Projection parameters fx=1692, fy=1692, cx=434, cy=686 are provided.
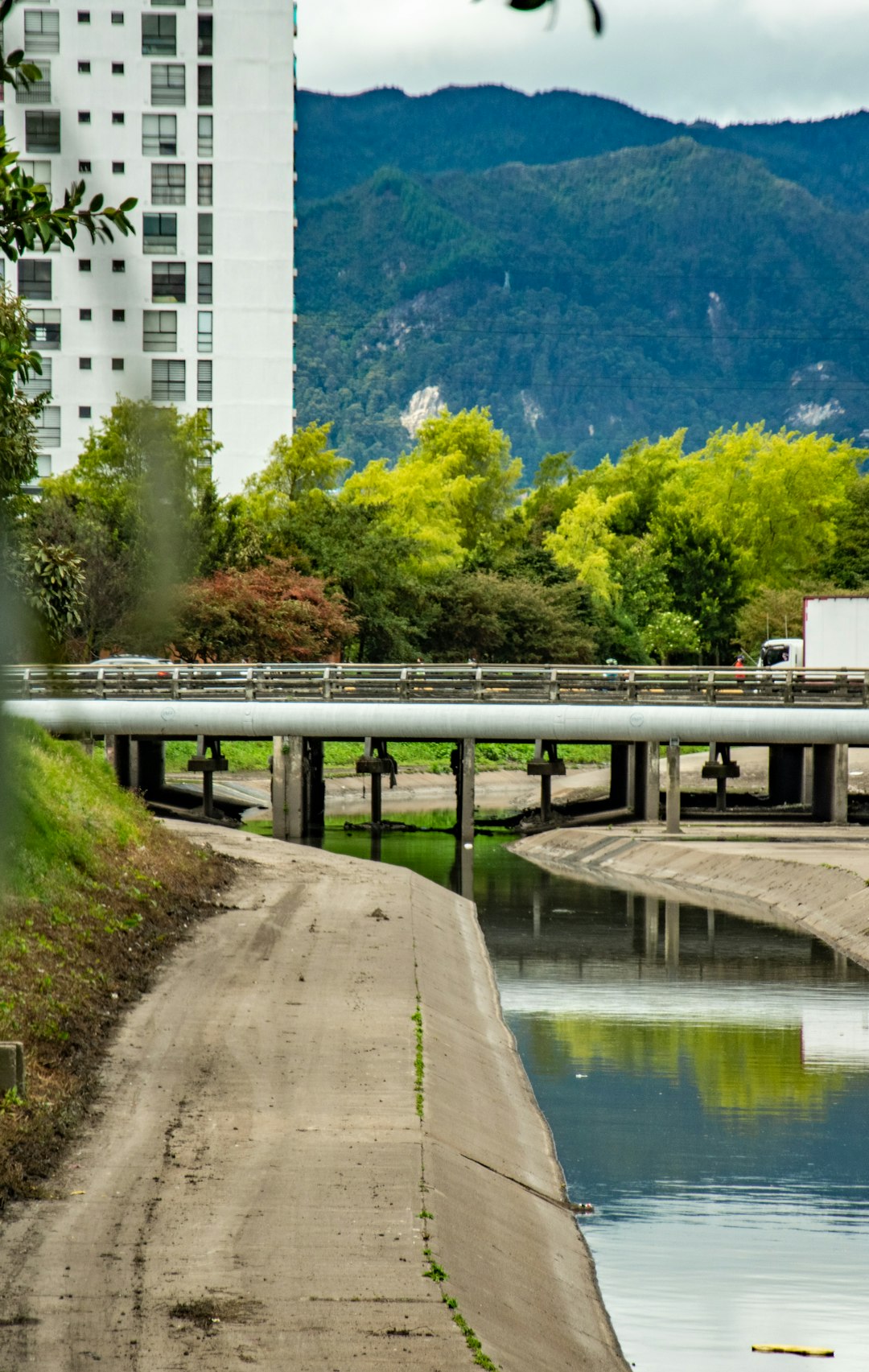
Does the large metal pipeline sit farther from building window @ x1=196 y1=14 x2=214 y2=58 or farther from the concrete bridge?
building window @ x1=196 y1=14 x2=214 y2=58

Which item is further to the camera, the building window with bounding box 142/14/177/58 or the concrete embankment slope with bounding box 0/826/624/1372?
the concrete embankment slope with bounding box 0/826/624/1372

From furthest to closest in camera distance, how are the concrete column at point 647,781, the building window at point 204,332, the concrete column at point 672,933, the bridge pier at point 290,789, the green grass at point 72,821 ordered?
the concrete column at point 647,781 < the bridge pier at point 290,789 < the concrete column at point 672,933 < the green grass at point 72,821 < the building window at point 204,332

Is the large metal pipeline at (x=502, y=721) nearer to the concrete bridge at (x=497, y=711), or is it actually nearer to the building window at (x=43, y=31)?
the concrete bridge at (x=497, y=711)

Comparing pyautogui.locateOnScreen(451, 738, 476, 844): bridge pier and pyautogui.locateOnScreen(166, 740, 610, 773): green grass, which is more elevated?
pyautogui.locateOnScreen(451, 738, 476, 844): bridge pier

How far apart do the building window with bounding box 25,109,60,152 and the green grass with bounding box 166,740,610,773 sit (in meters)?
66.6

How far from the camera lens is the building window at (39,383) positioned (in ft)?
11.3

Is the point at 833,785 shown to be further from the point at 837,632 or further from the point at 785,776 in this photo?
the point at 785,776

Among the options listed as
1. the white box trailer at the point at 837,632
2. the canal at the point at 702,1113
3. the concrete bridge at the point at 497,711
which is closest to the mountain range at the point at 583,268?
the canal at the point at 702,1113

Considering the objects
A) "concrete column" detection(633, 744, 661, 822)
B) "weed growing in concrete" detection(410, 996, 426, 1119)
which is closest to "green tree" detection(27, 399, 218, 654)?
"weed growing in concrete" detection(410, 996, 426, 1119)

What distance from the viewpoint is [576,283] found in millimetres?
7309

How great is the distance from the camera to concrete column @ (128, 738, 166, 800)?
54500mm

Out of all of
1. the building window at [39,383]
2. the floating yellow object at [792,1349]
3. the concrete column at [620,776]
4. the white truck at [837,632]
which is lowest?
the concrete column at [620,776]

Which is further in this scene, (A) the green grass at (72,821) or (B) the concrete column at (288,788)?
(B) the concrete column at (288,788)

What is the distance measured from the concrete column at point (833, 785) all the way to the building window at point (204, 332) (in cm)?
4633
